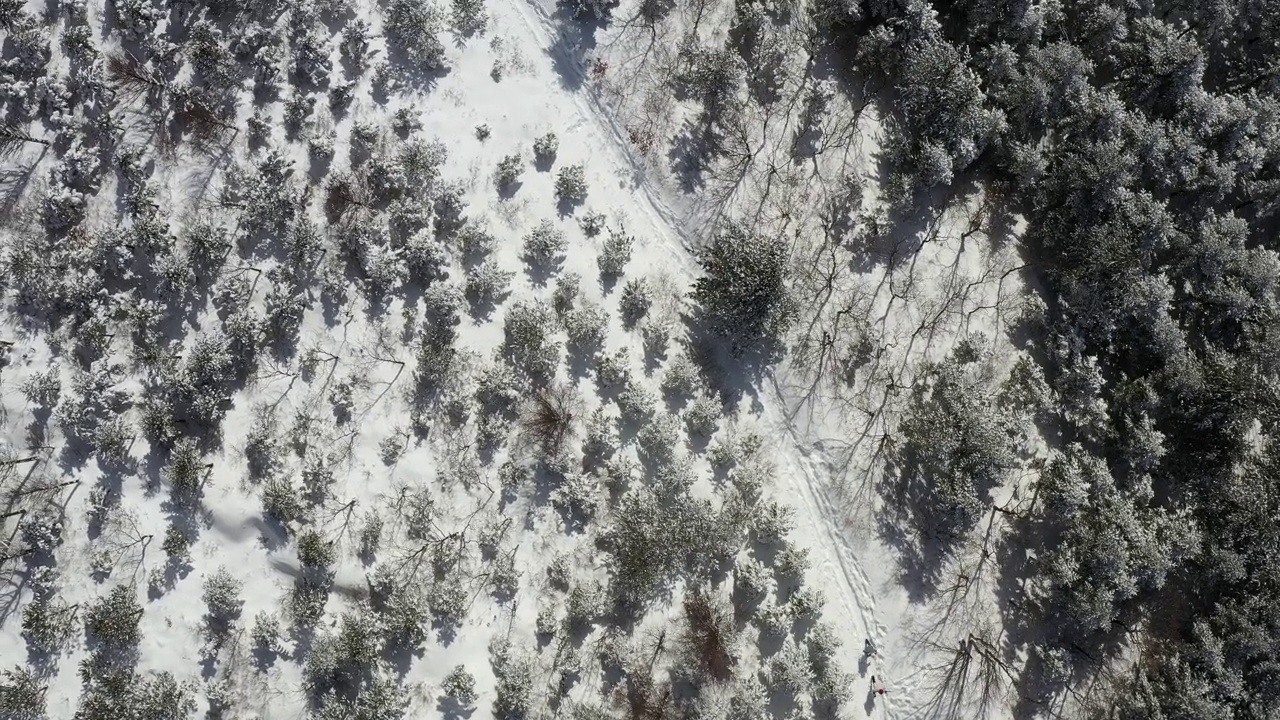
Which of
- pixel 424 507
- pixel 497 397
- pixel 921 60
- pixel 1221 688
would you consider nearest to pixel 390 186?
pixel 497 397

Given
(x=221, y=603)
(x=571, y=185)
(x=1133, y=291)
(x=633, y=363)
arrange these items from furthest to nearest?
(x=1133, y=291), (x=571, y=185), (x=633, y=363), (x=221, y=603)

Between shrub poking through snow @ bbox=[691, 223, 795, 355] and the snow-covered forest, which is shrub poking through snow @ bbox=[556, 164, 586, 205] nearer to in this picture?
the snow-covered forest

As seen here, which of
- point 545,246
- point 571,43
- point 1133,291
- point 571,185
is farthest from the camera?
point 571,43

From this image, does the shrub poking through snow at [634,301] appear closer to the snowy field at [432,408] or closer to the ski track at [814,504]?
the snowy field at [432,408]

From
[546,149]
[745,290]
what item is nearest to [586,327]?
[745,290]

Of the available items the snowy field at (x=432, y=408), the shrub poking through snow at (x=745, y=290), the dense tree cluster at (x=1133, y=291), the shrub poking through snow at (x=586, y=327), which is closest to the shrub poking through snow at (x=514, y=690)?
the snowy field at (x=432, y=408)

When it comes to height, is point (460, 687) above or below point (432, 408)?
below

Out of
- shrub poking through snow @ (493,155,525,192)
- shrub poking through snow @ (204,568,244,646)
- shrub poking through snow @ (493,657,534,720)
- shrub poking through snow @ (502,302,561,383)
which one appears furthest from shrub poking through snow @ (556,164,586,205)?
shrub poking through snow @ (204,568,244,646)

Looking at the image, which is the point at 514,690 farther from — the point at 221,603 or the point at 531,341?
the point at 531,341
